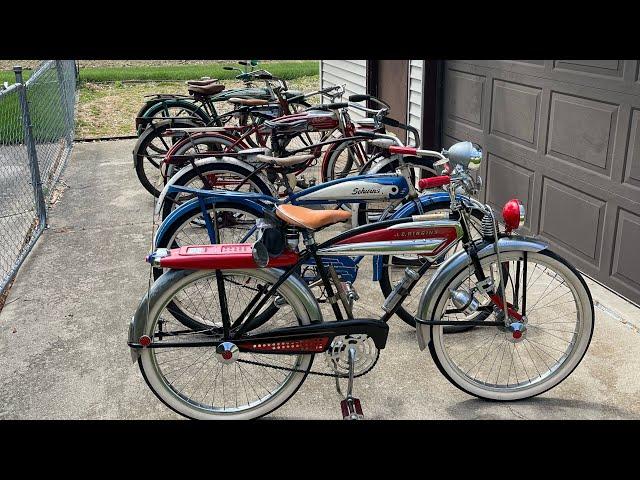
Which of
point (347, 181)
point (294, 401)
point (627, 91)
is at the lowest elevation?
point (294, 401)

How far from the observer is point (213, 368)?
149 inches

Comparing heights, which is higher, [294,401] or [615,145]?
[615,145]

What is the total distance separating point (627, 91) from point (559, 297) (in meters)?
1.27

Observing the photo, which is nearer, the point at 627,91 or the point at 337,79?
the point at 627,91

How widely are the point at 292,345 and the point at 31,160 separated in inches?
148

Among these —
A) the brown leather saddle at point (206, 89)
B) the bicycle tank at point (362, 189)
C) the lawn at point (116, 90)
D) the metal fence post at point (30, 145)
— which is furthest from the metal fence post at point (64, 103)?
the bicycle tank at point (362, 189)

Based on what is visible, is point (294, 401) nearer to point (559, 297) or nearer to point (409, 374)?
point (409, 374)

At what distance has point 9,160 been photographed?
8.07 metres

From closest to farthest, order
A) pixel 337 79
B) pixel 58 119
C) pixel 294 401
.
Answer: pixel 294 401 → pixel 58 119 → pixel 337 79

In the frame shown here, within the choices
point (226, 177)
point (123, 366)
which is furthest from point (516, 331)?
point (226, 177)

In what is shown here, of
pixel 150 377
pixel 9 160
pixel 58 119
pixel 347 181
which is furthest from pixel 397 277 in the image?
pixel 58 119

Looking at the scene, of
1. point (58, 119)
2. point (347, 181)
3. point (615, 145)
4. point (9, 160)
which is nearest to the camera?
point (347, 181)

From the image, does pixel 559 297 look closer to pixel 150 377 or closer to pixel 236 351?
pixel 236 351

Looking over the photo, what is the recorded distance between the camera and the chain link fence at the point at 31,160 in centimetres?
576
